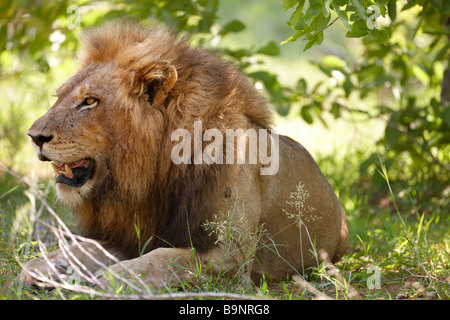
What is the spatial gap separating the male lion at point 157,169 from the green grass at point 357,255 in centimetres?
16

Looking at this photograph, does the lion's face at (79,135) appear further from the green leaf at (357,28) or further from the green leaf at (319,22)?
the green leaf at (357,28)

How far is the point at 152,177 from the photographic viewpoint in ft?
10.3

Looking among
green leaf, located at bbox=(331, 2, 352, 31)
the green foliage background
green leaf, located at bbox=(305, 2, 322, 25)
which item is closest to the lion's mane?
green leaf, located at bbox=(305, 2, 322, 25)

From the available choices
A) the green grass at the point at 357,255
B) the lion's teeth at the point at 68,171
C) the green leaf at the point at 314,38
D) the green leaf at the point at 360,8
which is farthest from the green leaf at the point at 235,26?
the lion's teeth at the point at 68,171

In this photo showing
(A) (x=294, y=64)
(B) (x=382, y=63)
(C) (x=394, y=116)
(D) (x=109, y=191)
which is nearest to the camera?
(D) (x=109, y=191)

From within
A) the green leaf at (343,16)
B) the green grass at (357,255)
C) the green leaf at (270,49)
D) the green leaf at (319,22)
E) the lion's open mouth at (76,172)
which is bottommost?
the green grass at (357,255)

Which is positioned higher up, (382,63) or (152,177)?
(152,177)

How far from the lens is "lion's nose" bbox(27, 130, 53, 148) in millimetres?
2973

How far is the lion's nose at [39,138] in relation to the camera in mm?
2973

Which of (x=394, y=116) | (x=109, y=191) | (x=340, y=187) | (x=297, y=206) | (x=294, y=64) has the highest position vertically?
(x=109, y=191)

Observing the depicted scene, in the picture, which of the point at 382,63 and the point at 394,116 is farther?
the point at 382,63

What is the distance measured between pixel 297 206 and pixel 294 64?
11.5 m
